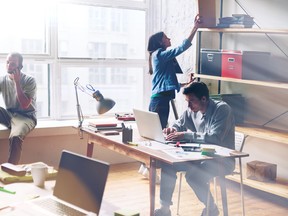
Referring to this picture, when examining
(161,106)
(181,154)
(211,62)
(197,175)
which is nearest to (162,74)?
(161,106)

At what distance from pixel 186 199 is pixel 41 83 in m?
2.20

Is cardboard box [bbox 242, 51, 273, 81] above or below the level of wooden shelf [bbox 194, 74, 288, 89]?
above

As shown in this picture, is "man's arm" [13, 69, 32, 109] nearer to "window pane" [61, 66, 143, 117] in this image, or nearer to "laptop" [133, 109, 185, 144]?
"window pane" [61, 66, 143, 117]

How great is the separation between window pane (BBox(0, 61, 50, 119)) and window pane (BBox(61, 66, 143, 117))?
0.60 ft

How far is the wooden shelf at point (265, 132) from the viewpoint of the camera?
13.7 ft

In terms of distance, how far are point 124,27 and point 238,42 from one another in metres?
1.58

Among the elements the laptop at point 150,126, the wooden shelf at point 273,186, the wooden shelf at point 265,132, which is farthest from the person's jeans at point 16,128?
the wooden shelf at point 273,186

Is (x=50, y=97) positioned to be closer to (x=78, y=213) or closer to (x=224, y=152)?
(x=224, y=152)

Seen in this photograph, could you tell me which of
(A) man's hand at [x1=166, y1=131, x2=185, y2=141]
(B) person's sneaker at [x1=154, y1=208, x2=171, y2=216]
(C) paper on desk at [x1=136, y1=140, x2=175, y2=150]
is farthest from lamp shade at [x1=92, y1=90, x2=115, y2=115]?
(B) person's sneaker at [x1=154, y1=208, x2=171, y2=216]

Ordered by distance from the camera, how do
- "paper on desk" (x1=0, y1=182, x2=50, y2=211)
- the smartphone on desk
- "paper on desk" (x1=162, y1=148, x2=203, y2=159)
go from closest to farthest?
"paper on desk" (x1=0, y1=182, x2=50, y2=211) → "paper on desk" (x1=162, y1=148, x2=203, y2=159) → the smartphone on desk

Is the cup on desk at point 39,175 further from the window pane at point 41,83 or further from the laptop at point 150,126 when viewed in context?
the window pane at point 41,83

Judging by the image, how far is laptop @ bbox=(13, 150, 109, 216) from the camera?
2100mm

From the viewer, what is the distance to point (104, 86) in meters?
5.82

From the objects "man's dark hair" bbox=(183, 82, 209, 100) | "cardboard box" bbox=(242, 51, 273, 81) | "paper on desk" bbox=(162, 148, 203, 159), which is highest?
"cardboard box" bbox=(242, 51, 273, 81)
